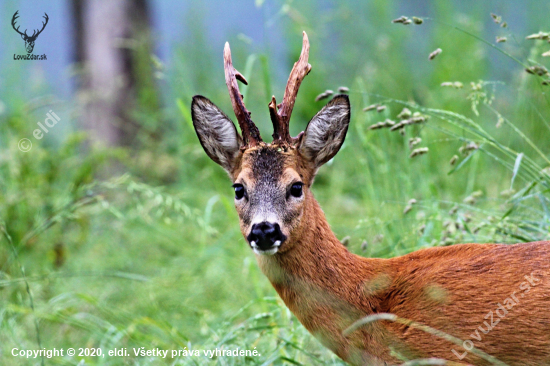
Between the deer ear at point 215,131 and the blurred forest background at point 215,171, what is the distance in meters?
0.53

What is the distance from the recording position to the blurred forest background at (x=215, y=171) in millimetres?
A: 3717

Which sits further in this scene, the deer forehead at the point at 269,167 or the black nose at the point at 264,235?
the deer forehead at the point at 269,167

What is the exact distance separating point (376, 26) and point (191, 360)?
603 centimetres

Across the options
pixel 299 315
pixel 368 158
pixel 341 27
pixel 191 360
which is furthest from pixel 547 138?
pixel 341 27

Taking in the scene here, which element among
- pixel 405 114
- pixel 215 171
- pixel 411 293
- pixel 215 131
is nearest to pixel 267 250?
pixel 411 293

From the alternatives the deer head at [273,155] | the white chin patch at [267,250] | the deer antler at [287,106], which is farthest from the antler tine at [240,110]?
the white chin patch at [267,250]

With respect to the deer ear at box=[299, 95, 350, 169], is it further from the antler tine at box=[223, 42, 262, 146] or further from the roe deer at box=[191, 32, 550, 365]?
the antler tine at box=[223, 42, 262, 146]

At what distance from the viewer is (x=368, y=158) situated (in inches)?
178

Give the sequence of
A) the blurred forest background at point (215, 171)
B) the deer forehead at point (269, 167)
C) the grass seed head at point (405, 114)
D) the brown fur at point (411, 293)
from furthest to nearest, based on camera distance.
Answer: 1. the blurred forest background at point (215, 171)
2. the grass seed head at point (405, 114)
3. the deer forehead at point (269, 167)
4. the brown fur at point (411, 293)

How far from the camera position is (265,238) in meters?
2.91

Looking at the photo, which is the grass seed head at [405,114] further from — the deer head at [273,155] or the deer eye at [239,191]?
the deer eye at [239,191]

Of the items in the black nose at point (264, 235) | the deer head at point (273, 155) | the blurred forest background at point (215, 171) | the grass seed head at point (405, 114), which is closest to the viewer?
the black nose at point (264, 235)

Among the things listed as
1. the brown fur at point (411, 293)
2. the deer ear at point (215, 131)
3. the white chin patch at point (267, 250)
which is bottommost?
the brown fur at point (411, 293)

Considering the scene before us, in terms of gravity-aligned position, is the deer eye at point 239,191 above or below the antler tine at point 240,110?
below
